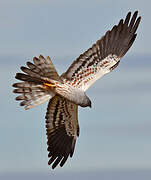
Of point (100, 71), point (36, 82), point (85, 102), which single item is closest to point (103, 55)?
point (100, 71)

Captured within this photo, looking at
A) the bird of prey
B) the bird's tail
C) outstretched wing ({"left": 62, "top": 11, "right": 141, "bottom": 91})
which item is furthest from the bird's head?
the bird's tail

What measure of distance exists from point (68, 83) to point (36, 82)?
0.85m

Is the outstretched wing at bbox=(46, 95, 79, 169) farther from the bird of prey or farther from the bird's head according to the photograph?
the bird's head

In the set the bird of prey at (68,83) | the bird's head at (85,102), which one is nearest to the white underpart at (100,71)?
the bird of prey at (68,83)

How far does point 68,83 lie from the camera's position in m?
10.7

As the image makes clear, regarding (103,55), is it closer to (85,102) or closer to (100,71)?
(100,71)

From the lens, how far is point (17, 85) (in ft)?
33.0

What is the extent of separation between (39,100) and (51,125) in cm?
151

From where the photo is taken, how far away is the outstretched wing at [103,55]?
11.0 metres

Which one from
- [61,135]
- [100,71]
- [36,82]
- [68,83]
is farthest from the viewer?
[61,135]

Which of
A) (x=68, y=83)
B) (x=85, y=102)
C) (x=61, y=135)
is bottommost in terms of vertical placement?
(x=61, y=135)

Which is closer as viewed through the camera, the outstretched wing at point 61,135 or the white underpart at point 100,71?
the white underpart at point 100,71

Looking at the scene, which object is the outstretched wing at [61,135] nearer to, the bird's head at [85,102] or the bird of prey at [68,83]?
the bird of prey at [68,83]

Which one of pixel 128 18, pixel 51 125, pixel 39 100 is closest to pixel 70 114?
pixel 51 125
